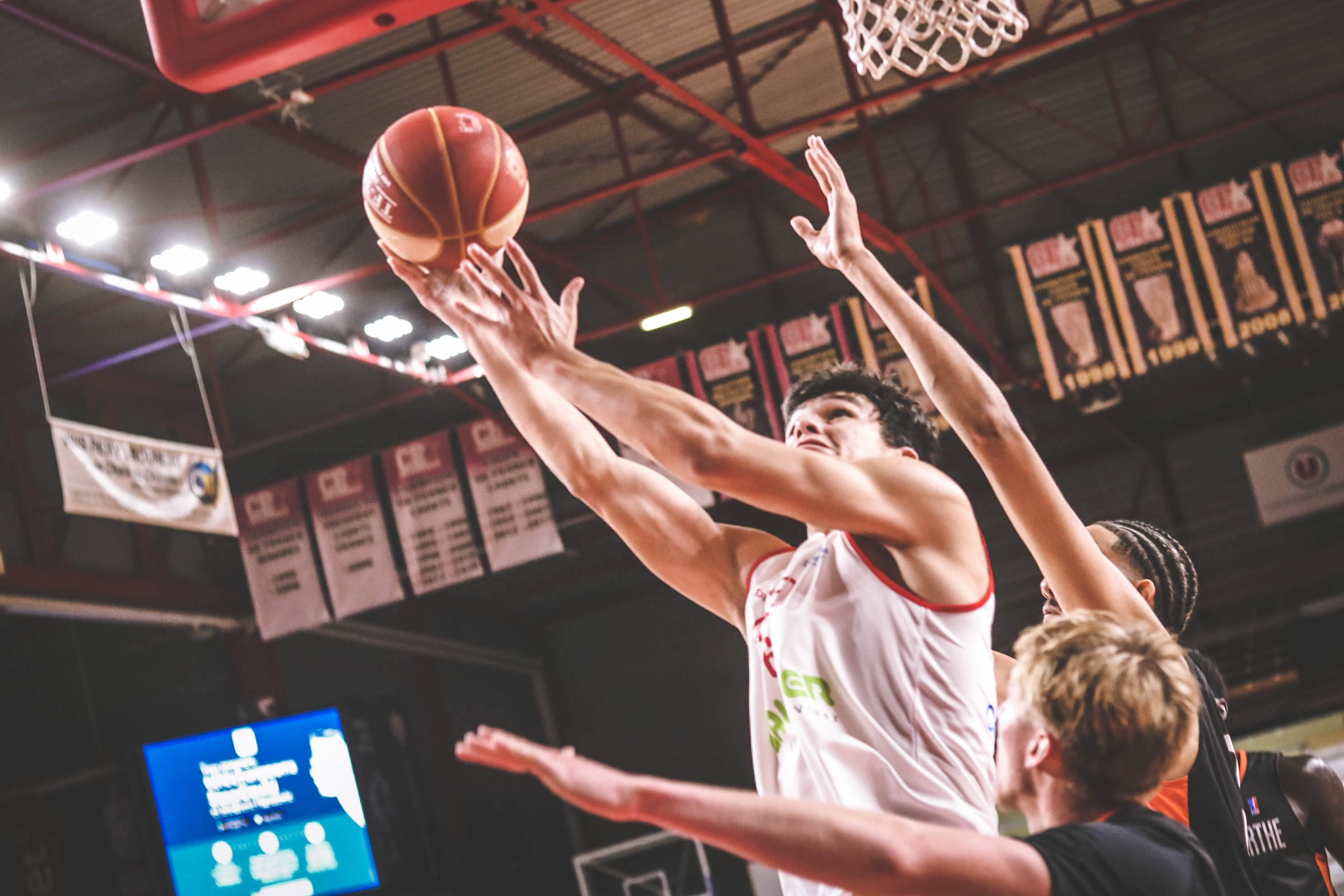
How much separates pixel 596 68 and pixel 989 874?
402 inches

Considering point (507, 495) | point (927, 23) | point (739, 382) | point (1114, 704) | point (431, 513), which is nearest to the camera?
point (1114, 704)

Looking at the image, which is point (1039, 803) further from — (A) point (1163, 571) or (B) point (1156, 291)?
(B) point (1156, 291)

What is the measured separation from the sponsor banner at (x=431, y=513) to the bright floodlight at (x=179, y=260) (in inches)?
148

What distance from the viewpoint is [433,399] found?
15688mm

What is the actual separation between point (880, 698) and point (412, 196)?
236cm

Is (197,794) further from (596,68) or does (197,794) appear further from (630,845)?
(596,68)

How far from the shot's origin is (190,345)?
10555mm

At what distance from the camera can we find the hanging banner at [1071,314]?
11.0 m

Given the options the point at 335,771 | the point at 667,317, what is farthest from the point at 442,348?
the point at 335,771

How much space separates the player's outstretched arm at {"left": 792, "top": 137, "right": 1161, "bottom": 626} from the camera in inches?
95.0

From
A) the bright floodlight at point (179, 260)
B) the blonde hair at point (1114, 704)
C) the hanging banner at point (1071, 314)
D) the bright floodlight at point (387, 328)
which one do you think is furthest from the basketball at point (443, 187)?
the hanging banner at point (1071, 314)

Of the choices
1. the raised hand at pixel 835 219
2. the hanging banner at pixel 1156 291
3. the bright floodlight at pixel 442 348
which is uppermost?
the bright floodlight at pixel 442 348

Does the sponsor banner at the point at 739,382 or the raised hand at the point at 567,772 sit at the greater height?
the sponsor banner at the point at 739,382

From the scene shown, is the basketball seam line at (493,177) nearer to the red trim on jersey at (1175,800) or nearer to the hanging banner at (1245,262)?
the red trim on jersey at (1175,800)
